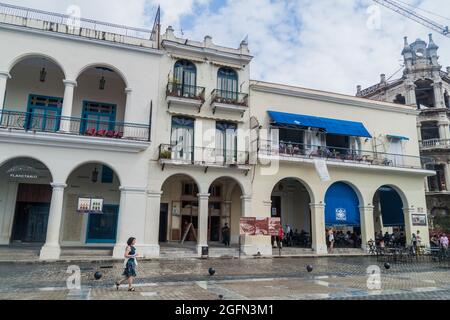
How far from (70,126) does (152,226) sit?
6452 mm

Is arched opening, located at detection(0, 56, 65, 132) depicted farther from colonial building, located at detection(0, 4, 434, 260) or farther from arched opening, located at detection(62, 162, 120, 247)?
arched opening, located at detection(62, 162, 120, 247)

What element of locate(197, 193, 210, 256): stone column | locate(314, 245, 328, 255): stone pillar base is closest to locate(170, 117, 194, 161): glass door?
locate(197, 193, 210, 256): stone column

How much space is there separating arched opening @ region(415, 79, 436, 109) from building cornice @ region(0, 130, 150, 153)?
1432 inches

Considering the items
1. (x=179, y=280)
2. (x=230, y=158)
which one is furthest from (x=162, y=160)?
(x=179, y=280)

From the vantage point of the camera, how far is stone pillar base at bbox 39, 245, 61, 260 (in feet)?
48.3

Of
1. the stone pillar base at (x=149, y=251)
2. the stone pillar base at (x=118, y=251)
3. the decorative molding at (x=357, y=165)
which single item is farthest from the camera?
the decorative molding at (x=357, y=165)

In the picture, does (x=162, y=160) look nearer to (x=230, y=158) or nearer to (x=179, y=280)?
(x=230, y=158)

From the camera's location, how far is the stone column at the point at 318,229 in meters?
20.0

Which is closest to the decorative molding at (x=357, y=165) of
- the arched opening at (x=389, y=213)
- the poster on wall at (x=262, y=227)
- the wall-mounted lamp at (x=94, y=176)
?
the arched opening at (x=389, y=213)

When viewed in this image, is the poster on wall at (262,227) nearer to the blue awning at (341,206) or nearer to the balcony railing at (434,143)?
the blue awning at (341,206)

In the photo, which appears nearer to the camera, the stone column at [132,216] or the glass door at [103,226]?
the stone column at [132,216]

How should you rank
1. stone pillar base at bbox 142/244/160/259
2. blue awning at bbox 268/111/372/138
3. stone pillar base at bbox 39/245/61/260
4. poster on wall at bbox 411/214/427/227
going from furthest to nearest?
poster on wall at bbox 411/214/427/227 < blue awning at bbox 268/111/372/138 < stone pillar base at bbox 142/244/160/259 < stone pillar base at bbox 39/245/61/260

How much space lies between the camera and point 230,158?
1927 centimetres

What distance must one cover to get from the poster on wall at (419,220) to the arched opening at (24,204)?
22.5m
